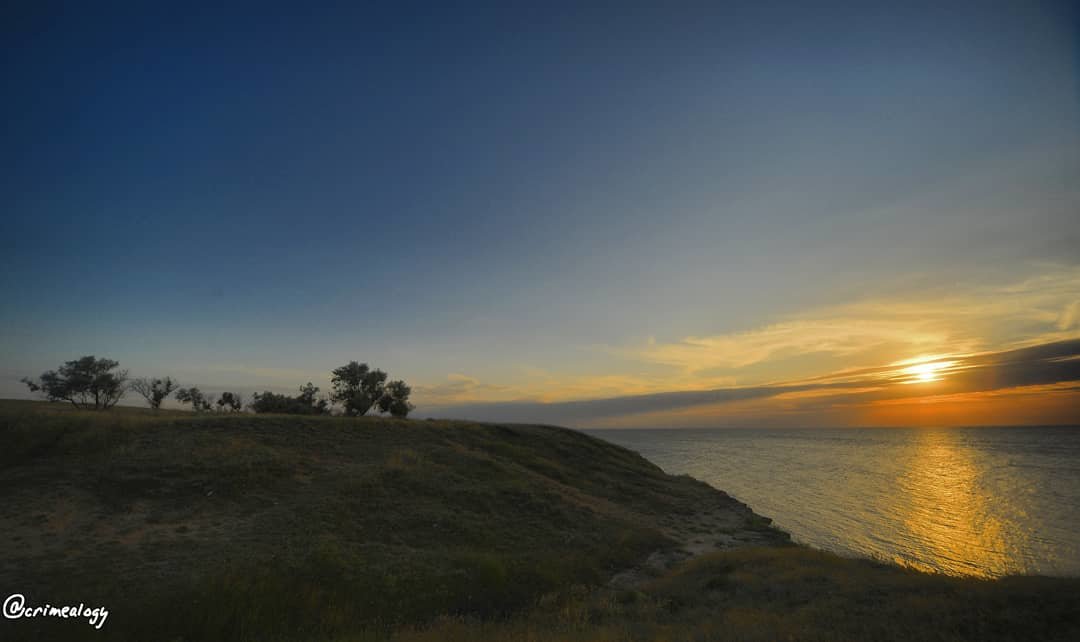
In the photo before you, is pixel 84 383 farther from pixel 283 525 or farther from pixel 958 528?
pixel 958 528

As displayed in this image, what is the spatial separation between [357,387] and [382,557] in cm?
5636

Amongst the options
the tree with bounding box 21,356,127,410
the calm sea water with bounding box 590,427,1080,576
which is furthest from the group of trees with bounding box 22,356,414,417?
the calm sea water with bounding box 590,427,1080,576

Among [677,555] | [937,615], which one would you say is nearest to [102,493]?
[677,555]

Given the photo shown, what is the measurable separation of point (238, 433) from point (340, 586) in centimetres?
2548

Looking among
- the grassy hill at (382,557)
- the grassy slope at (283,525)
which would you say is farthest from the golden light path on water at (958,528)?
the grassy slope at (283,525)

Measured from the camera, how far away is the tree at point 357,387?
70.4 meters

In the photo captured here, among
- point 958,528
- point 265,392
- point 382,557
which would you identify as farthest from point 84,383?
point 958,528

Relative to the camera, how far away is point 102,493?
77.5 feet

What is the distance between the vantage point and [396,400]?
7406 cm

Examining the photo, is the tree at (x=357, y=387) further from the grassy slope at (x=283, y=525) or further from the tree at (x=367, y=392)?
the grassy slope at (x=283, y=525)

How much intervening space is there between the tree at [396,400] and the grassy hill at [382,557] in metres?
33.2

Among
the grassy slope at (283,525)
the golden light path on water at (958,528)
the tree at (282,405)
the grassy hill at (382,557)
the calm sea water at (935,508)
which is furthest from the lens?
the tree at (282,405)

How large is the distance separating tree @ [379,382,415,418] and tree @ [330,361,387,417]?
0.96m

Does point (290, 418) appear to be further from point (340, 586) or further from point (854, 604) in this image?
point (854, 604)
